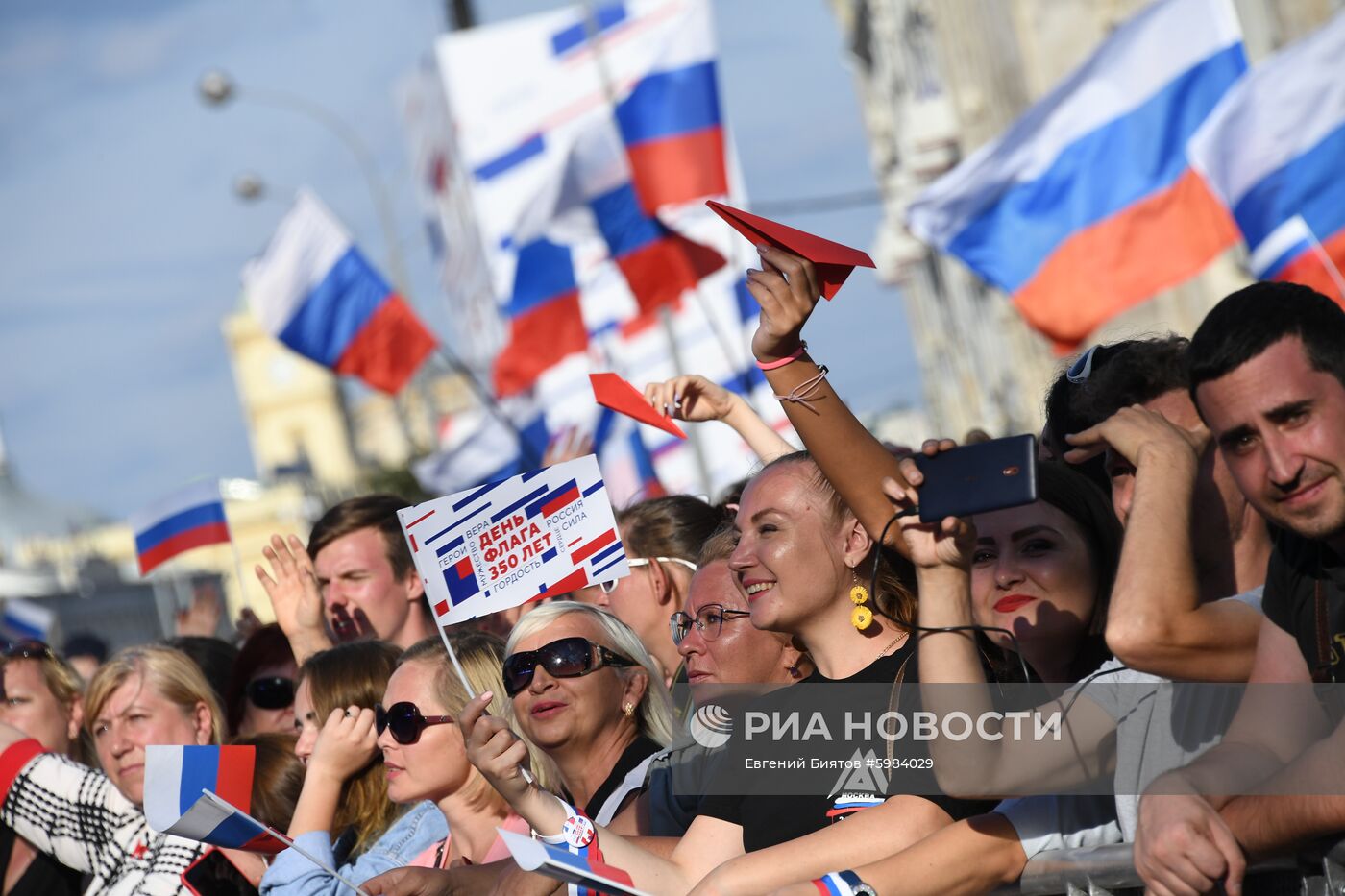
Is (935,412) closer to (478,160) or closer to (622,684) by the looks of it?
(478,160)

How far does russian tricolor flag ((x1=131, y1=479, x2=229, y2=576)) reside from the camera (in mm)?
9891

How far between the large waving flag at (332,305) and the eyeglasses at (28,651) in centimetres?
622

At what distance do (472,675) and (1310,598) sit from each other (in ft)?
7.96

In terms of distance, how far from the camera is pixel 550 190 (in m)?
14.3

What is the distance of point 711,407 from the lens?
17.3 feet

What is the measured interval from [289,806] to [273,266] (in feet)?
27.6

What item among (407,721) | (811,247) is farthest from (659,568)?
(811,247)

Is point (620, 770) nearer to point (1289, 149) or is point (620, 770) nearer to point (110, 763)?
point (110, 763)

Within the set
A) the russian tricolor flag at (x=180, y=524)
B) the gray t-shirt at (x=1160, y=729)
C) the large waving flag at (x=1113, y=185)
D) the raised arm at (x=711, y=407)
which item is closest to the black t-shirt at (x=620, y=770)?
the raised arm at (x=711, y=407)

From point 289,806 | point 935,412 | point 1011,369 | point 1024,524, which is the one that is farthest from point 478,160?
point 935,412

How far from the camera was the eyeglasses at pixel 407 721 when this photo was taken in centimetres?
469

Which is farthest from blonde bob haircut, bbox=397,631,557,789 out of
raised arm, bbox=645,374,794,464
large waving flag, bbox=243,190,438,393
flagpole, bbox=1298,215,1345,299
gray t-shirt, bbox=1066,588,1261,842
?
large waving flag, bbox=243,190,438,393

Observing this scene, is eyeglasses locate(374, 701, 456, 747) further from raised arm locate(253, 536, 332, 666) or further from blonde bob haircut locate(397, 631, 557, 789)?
raised arm locate(253, 536, 332, 666)

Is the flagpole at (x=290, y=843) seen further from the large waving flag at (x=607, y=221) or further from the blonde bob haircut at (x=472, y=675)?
the large waving flag at (x=607, y=221)
